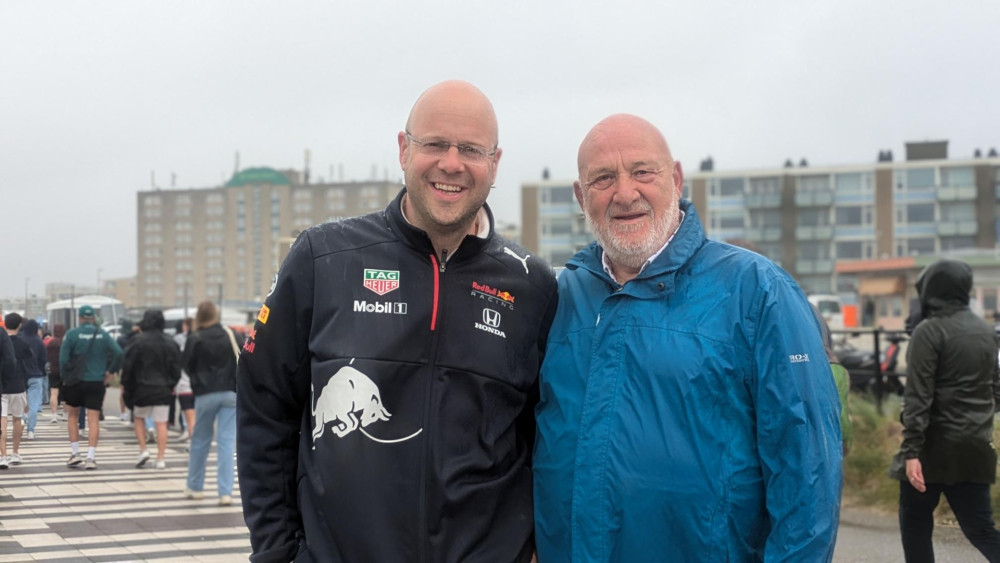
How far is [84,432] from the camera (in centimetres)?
1157

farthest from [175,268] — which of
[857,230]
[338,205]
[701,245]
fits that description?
[701,245]

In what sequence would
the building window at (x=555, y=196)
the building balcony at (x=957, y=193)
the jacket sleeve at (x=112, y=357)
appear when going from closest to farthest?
1. the jacket sleeve at (x=112, y=357)
2. the building balcony at (x=957, y=193)
3. the building window at (x=555, y=196)

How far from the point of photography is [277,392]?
3.21m

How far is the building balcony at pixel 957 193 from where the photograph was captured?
9181 centimetres

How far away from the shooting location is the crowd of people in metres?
10.6

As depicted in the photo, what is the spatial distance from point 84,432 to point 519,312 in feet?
31.5

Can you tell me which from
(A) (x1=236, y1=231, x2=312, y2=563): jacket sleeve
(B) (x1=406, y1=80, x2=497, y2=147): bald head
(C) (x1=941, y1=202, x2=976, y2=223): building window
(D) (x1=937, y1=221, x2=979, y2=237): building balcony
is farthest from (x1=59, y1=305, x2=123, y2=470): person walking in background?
(C) (x1=941, y1=202, x2=976, y2=223): building window

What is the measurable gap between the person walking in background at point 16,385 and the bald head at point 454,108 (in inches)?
319

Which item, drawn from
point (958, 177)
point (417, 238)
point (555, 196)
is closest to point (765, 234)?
point (958, 177)

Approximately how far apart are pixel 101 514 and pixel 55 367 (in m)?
2.87

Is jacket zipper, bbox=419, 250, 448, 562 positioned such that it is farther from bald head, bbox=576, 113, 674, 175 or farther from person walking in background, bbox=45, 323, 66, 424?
person walking in background, bbox=45, 323, 66, 424

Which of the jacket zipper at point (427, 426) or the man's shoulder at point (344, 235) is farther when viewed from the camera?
the man's shoulder at point (344, 235)

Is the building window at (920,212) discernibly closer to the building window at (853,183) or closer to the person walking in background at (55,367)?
the building window at (853,183)

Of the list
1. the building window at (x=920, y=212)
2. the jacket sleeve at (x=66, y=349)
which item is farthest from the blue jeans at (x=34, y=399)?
the building window at (x=920, y=212)
